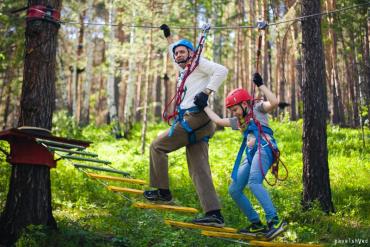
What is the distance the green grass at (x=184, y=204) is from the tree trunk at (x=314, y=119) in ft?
1.20

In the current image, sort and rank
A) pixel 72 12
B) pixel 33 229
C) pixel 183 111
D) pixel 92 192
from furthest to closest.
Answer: pixel 72 12 → pixel 92 192 → pixel 33 229 → pixel 183 111

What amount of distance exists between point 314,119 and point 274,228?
12.6 ft

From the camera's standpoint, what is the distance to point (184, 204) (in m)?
8.91

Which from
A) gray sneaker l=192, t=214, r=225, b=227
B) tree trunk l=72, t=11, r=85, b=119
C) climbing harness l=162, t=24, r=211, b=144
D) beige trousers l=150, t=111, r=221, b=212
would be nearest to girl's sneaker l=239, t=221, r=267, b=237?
gray sneaker l=192, t=214, r=225, b=227

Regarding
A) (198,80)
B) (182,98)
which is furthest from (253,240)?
(198,80)

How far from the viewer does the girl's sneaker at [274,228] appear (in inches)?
203

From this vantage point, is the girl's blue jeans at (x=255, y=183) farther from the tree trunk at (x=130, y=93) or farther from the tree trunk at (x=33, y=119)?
the tree trunk at (x=130, y=93)

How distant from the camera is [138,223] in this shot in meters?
7.54

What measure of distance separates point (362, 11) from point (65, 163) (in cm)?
1177

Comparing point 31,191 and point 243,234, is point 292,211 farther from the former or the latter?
point 31,191

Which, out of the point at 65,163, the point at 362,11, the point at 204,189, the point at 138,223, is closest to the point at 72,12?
the point at 65,163

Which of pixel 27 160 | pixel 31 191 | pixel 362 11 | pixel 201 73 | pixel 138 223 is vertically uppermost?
pixel 362 11

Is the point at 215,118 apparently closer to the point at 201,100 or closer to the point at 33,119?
the point at 201,100

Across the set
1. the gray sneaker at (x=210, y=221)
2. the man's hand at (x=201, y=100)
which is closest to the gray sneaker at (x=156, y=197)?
the gray sneaker at (x=210, y=221)
